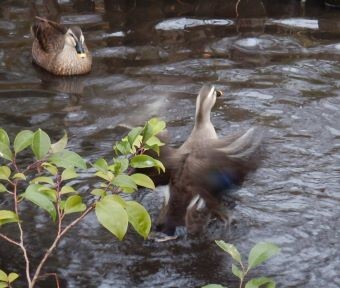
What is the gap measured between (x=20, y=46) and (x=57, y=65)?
80 cm

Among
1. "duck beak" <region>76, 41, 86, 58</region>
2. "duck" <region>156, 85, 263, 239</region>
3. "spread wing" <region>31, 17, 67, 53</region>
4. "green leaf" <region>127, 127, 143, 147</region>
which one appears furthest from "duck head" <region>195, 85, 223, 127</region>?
"spread wing" <region>31, 17, 67, 53</region>

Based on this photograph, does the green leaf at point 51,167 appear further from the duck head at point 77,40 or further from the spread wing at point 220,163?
the duck head at point 77,40

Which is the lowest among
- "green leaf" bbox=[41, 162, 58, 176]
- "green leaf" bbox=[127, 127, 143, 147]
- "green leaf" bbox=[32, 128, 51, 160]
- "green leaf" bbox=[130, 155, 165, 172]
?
"green leaf" bbox=[41, 162, 58, 176]

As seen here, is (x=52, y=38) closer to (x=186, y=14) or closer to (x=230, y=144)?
(x=186, y=14)

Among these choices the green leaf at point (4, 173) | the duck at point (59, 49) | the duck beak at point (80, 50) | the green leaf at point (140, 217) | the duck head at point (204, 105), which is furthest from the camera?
the duck at point (59, 49)

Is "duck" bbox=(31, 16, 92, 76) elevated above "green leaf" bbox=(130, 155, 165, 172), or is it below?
below

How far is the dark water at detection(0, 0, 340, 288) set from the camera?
4.32 metres

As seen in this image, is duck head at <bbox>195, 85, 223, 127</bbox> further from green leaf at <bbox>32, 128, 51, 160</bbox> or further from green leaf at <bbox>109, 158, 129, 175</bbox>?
green leaf at <bbox>32, 128, 51, 160</bbox>

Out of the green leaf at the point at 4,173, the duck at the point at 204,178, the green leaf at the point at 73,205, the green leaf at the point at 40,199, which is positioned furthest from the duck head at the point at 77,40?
the green leaf at the point at 40,199

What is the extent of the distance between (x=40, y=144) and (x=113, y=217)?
45 centimetres

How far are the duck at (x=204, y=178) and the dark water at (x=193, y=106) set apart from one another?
15 cm

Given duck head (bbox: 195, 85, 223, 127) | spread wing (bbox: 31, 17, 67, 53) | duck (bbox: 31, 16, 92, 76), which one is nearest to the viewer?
duck head (bbox: 195, 85, 223, 127)

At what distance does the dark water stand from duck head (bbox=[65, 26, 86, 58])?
0.32 meters

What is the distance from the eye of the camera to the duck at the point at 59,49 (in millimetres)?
7656
